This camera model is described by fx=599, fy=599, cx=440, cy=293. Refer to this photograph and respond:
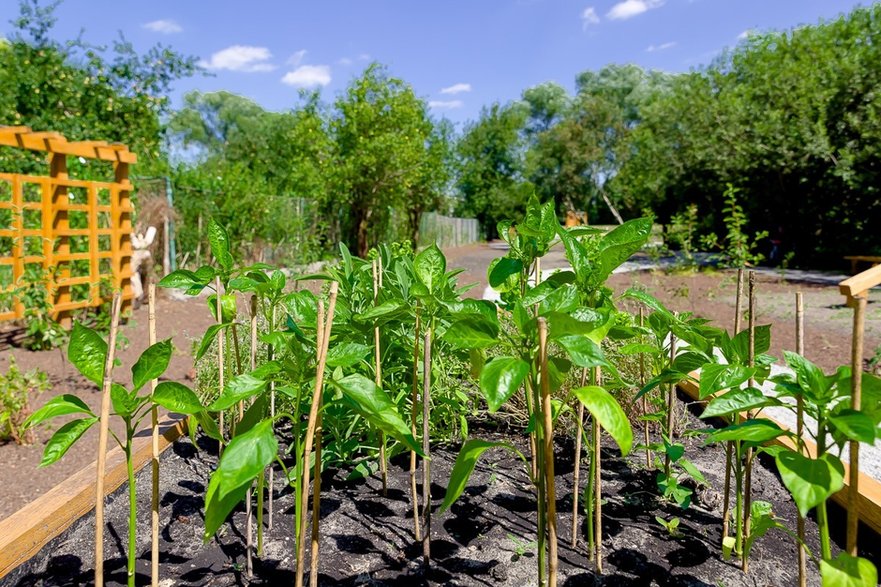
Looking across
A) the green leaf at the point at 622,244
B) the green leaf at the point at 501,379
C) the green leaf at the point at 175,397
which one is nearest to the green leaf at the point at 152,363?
the green leaf at the point at 175,397

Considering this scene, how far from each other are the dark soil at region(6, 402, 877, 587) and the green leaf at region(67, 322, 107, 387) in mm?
672

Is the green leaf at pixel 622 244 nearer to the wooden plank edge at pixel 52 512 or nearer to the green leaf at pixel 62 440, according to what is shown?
the green leaf at pixel 62 440

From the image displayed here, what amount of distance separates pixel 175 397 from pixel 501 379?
1.77 feet

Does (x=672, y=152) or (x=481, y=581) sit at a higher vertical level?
(x=672, y=152)

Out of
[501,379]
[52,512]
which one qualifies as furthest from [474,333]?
[52,512]

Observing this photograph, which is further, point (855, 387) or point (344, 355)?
point (344, 355)

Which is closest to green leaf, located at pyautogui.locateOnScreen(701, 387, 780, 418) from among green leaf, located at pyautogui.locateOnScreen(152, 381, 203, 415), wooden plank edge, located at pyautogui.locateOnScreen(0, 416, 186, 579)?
green leaf, located at pyautogui.locateOnScreen(152, 381, 203, 415)

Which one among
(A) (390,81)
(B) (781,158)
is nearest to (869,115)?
(B) (781,158)

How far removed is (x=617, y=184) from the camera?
31.2m

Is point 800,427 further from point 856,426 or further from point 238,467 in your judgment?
point 238,467

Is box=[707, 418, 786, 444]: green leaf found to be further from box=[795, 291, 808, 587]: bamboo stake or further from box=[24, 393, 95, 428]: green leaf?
box=[24, 393, 95, 428]: green leaf

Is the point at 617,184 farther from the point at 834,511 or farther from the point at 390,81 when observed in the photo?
the point at 834,511

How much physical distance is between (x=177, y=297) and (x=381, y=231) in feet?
29.1

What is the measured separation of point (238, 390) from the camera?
998 millimetres
